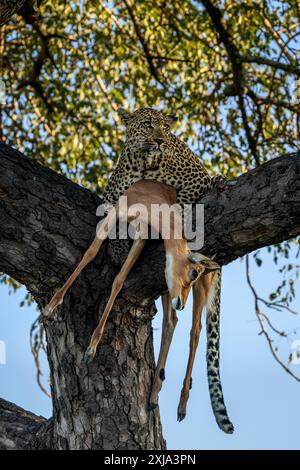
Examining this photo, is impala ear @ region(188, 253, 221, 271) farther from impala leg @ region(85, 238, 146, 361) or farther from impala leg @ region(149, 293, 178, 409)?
impala leg @ region(149, 293, 178, 409)

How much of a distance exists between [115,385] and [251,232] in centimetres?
141

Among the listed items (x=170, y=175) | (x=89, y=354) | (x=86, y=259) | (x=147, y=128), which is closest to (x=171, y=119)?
(x=147, y=128)

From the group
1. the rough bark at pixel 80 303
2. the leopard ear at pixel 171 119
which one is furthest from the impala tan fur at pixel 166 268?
the leopard ear at pixel 171 119

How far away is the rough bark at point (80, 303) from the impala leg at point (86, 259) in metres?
0.20

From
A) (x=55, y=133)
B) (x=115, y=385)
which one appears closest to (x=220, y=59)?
(x=55, y=133)

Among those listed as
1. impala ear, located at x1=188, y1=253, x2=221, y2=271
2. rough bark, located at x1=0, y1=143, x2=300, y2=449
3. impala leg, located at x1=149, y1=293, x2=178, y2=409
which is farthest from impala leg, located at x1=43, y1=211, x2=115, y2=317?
impala leg, located at x1=149, y1=293, x2=178, y2=409

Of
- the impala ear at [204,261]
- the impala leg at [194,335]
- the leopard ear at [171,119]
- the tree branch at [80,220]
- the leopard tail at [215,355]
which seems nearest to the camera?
the tree branch at [80,220]

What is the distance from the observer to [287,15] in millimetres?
9562

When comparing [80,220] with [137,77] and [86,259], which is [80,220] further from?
[137,77]

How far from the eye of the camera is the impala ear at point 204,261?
5.14 meters

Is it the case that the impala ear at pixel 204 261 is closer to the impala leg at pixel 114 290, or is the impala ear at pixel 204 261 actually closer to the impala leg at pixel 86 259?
the impala leg at pixel 114 290

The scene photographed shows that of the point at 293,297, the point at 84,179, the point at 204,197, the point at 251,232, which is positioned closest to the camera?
the point at 251,232

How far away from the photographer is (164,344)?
5957 mm
